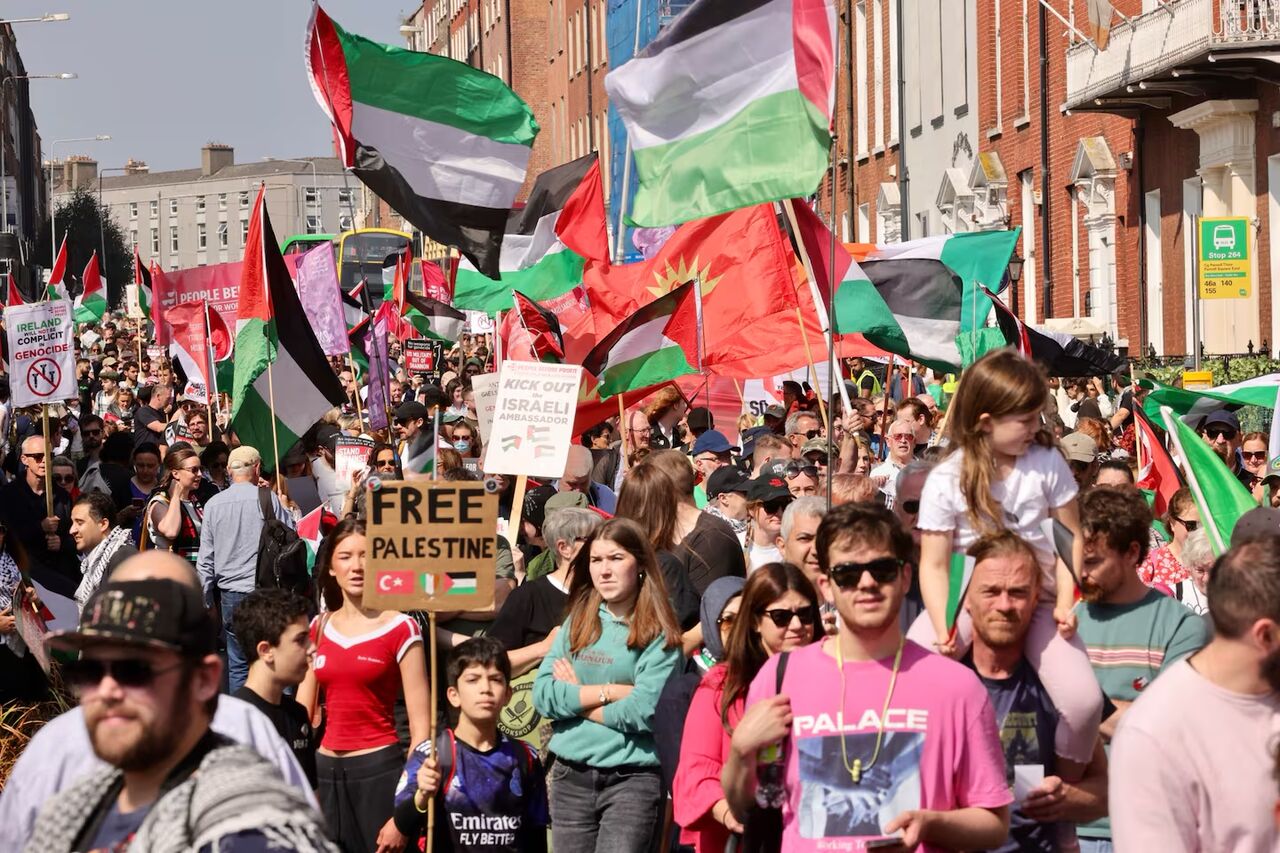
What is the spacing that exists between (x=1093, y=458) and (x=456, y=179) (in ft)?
Result: 16.1

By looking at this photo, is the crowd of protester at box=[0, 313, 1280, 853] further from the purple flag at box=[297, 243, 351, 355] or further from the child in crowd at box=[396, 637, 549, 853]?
the purple flag at box=[297, 243, 351, 355]

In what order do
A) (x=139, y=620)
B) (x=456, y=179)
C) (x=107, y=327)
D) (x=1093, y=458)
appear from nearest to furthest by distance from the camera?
(x=139, y=620), (x=1093, y=458), (x=456, y=179), (x=107, y=327)

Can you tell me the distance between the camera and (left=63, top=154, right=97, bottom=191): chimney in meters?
192

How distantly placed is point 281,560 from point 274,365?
135 inches

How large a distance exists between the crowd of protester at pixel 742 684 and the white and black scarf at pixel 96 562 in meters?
0.47

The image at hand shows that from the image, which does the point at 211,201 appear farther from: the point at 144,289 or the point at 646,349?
the point at 646,349

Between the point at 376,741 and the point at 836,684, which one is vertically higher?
the point at 836,684

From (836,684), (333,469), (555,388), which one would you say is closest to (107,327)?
(333,469)

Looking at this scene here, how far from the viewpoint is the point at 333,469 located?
14516mm

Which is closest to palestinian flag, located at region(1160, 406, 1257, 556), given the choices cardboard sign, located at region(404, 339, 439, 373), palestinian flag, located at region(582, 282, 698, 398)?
palestinian flag, located at region(582, 282, 698, 398)

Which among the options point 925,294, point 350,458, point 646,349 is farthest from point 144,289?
point 646,349

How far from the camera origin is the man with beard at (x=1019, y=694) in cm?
520

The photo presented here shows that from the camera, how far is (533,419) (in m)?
10.4

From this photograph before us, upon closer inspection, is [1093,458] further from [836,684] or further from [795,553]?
[836,684]
